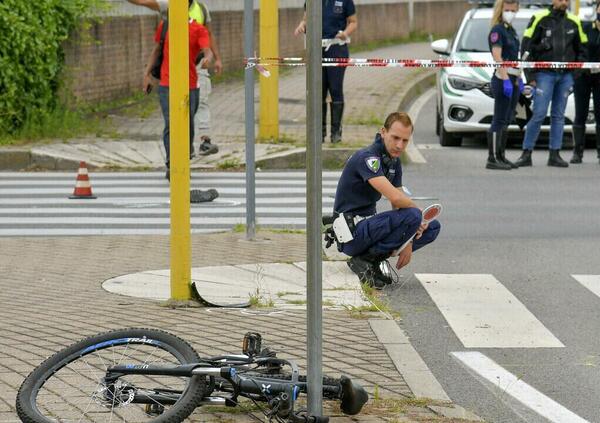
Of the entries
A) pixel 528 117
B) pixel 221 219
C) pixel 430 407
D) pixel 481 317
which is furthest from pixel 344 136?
pixel 430 407

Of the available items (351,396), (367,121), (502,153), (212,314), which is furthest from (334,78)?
(351,396)

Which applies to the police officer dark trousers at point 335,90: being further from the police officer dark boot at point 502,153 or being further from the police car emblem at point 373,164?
the police car emblem at point 373,164

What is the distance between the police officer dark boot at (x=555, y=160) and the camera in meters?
16.8

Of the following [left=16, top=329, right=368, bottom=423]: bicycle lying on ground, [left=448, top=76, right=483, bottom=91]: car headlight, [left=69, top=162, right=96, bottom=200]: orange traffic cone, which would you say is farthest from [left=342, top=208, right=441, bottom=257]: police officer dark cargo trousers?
[left=448, top=76, right=483, bottom=91]: car headlight

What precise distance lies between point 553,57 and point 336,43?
2615 mm

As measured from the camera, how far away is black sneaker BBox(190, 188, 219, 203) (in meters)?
14.3

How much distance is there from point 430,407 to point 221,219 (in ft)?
22.8

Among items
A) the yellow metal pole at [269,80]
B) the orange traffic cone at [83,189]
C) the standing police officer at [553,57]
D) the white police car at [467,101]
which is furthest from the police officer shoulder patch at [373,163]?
the white police car at [467,101]

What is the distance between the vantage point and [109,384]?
236 inches

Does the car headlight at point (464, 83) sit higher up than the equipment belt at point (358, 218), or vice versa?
the equipment belt at point (358, 218)

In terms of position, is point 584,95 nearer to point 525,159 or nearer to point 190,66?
point 525,159

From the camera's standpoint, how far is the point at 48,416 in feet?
19.2

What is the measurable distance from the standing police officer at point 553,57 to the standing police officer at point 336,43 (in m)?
2.17

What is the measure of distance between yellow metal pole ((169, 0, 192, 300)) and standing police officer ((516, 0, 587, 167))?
342 inches
